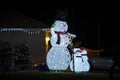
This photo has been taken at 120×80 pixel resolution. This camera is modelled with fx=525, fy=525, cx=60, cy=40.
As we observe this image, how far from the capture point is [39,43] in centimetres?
2972

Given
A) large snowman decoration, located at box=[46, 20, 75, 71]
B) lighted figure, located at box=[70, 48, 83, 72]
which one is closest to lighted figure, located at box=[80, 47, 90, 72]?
lighted figure, located at box=[70, 48, 83, 72]

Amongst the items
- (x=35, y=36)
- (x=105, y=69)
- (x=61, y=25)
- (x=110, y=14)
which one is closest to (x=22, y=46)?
(x=35, y=36)

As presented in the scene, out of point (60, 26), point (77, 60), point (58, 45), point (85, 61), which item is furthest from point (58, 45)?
point (85, 61)

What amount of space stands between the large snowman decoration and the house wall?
7.37 feet

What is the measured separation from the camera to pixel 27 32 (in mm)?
29328

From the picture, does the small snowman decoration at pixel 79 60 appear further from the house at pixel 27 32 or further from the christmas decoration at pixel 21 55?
the christmas decoration at pixel 21 55

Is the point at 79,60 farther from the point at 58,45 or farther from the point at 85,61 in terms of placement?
the point at 58,45

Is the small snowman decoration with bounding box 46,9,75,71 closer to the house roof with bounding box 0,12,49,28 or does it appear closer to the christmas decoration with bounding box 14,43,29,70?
the house roof with bounding box 0,12,49,28

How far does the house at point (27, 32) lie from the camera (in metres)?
28.4

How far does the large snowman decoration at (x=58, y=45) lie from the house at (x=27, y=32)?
44.1 inches

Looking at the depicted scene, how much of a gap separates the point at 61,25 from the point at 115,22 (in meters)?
20.7

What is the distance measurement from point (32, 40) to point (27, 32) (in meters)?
0.57

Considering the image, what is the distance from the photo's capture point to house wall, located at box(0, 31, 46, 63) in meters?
29.2

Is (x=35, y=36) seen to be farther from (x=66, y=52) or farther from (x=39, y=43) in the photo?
(x=66, y=52)
